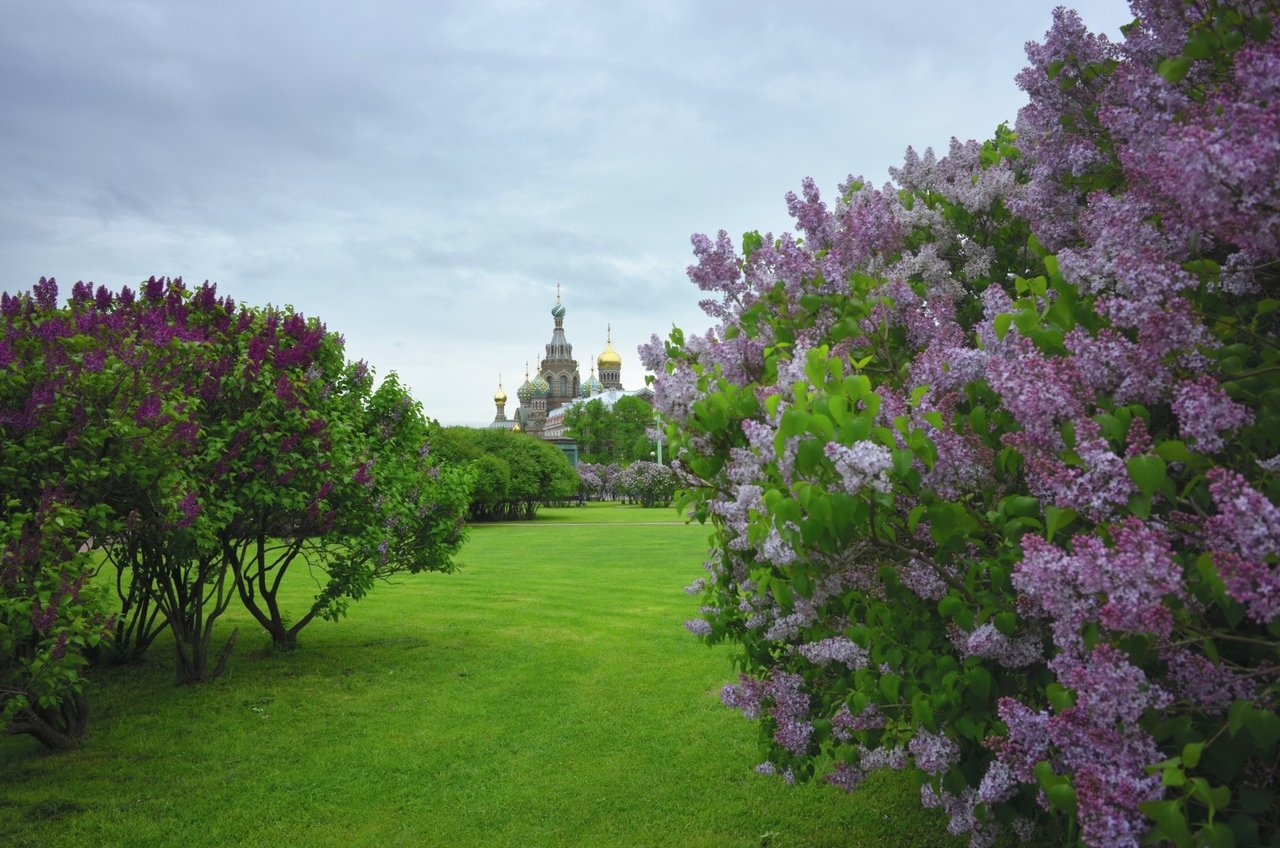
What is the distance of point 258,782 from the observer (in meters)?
9.02

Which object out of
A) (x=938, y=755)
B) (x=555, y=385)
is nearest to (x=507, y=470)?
(x=938, y=755)

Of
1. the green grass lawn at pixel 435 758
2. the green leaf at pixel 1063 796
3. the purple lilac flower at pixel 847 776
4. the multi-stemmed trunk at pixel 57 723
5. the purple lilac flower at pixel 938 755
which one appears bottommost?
the green grass lawn at pixel 435 758

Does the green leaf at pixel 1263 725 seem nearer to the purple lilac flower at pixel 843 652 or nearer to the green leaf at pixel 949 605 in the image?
the green leaf at pixel 949 605

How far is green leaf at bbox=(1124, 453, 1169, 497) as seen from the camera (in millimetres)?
2648

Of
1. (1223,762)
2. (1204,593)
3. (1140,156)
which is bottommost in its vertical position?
(1223,762)

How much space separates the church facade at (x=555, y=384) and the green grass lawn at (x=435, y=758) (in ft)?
511

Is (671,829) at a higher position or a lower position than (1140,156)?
lower

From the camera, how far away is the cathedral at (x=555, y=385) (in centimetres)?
17188

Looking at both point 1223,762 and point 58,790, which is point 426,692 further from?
point 1223,762

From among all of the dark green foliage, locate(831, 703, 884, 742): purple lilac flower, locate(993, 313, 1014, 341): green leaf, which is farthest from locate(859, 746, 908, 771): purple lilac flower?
the dark green foliage

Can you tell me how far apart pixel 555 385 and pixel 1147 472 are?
579 feet

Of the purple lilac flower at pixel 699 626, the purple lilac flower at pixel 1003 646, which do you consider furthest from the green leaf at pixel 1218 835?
the purple lilac flower at pixel 699 626

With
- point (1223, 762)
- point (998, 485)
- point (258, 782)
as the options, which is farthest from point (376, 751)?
point (1223, 762)

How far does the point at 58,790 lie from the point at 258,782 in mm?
1995
